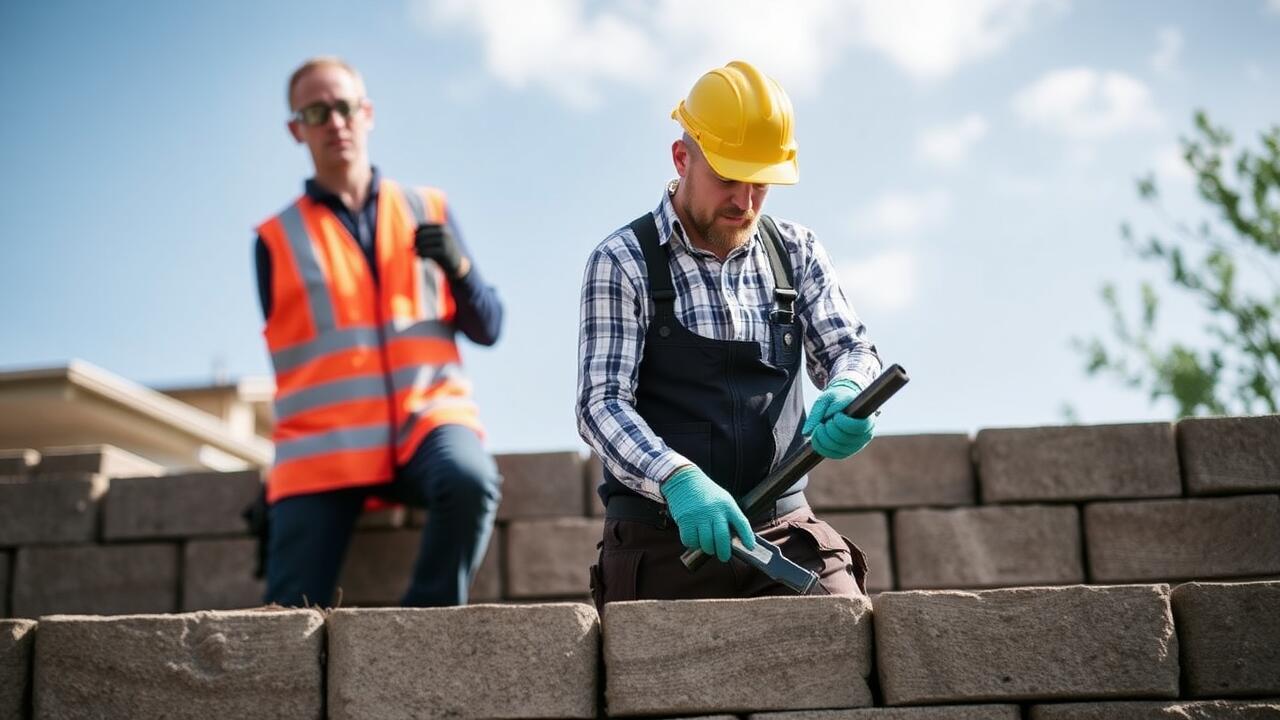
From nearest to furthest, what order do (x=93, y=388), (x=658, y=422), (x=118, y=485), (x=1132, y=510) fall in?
(x=658, y=422), (x=1132, y=510), (x=118, y=485), (x=93, y=388)

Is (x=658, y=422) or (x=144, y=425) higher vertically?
(x=144, y=425)

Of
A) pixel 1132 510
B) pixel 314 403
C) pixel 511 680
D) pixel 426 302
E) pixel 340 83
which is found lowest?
pixel 511 680

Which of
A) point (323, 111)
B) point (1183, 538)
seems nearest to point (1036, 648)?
point (1183, 538)

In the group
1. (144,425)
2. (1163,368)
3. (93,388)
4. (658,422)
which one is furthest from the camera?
(1163,368)

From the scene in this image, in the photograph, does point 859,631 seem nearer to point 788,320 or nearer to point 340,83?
point 788,320

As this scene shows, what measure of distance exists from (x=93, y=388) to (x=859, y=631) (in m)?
9.85

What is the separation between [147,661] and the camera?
3.45m

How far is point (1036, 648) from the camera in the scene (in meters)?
3.32

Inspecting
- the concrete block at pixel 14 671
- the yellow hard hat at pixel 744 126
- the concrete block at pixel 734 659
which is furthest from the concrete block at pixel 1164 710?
the concrete block at pixel 14 671

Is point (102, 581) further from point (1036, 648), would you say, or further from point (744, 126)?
point (1036, 648)

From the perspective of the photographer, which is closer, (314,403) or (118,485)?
(314,403)

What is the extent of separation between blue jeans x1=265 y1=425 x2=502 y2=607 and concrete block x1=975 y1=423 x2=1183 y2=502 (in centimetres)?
230

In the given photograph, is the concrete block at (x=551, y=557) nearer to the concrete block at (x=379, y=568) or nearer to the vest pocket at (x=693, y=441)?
the concrete block at (x=379, y=568)

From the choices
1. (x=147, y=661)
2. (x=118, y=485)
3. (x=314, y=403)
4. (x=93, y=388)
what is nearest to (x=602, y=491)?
(x=147, y=661)
